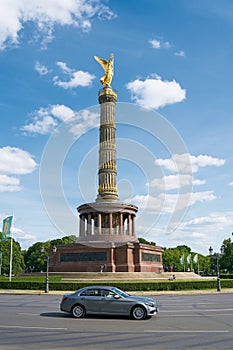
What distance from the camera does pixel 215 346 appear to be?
9867 mm

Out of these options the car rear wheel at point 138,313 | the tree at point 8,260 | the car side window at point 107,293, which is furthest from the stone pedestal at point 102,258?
the tree at point 8,260

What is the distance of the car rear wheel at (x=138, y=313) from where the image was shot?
15.0 m

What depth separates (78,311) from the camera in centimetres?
1554

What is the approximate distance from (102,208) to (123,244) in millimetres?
8770

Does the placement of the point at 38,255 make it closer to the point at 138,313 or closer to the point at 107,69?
the point at 107,69

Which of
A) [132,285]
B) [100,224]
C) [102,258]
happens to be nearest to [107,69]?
[100,224]

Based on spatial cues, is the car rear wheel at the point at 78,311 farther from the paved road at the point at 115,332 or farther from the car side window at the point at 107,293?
the car side window at the point at 107,293

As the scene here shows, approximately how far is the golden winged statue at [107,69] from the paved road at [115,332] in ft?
177

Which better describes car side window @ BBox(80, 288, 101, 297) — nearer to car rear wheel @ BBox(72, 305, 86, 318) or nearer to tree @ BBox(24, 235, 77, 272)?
car rear wheel @ BBox(72, 305, 86, 318)

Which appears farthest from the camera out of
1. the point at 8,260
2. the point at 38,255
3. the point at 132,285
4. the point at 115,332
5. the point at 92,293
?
the point at 38,255

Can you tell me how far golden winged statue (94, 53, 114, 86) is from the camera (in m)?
65.4

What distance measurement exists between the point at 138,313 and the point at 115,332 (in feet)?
10.8

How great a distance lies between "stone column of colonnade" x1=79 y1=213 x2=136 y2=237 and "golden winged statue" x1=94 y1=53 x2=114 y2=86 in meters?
24.2

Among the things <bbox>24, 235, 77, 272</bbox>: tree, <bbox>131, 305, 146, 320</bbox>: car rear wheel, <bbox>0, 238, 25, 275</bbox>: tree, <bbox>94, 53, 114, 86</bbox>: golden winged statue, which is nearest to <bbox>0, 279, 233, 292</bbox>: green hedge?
<bbox>131, 305, 146, 320</bbox>: car rear wheel
